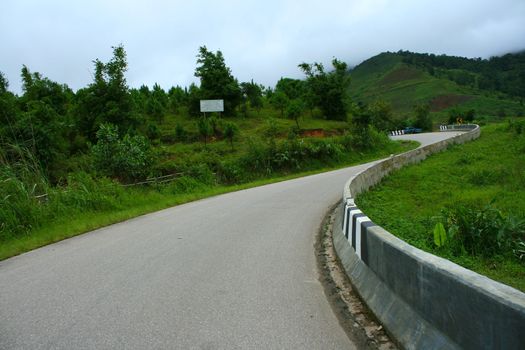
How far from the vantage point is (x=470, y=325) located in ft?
10.6

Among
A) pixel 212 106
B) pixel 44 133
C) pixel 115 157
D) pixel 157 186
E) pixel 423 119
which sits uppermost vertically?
pixel 212 106

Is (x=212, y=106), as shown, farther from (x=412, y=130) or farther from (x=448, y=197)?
(x=448, y=197)

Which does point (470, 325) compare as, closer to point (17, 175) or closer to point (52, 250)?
point (52, 250)

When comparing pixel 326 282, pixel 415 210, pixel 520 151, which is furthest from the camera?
pixel 520 151

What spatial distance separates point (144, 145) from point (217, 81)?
46.0m

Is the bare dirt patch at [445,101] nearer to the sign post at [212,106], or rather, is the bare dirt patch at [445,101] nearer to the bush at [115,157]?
the sign post at [212,106]

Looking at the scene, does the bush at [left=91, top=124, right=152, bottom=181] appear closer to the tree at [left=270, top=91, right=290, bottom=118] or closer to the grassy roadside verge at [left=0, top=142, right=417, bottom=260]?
the grassy roadside verge at [left=0, top=142, right=417, bottom=260]

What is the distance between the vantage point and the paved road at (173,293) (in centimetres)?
469

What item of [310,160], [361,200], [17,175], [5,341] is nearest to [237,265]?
[5,341]

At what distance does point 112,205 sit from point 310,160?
2154 cm

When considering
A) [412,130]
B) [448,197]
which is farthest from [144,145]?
[412,130]

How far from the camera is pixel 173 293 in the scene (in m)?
6.11

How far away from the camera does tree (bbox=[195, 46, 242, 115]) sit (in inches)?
2726

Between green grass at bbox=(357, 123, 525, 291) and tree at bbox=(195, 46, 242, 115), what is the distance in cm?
4938
